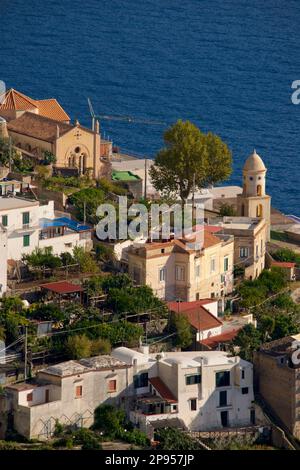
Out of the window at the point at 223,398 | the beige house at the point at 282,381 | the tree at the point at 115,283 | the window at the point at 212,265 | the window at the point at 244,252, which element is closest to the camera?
the window at the point at 223,398

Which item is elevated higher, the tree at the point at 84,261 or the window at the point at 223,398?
the tree at the point at 84,261

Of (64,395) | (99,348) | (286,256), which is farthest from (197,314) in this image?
(286,256)

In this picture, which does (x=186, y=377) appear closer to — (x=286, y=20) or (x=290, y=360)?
(x=290, y=360)

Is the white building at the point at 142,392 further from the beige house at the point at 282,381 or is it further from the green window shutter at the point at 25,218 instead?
the green window shutter at the point at 25,218

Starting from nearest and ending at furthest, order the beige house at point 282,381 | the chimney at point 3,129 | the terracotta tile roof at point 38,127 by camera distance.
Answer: the beige house at point 282,381, the chimney at point 3,129, the terracotta tile roof at point 38,127

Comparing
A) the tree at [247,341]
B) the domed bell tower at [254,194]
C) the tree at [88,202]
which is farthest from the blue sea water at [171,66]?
the tree at [247,341]

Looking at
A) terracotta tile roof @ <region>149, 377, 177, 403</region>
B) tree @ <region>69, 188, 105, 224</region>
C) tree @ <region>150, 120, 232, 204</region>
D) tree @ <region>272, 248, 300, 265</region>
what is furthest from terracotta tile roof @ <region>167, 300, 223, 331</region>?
tree @ <region>150, 120, 232, 204</region>
